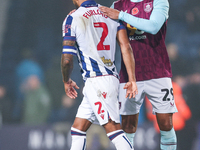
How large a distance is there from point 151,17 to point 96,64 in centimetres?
76

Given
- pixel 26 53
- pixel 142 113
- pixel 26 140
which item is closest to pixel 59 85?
pixel 26 53

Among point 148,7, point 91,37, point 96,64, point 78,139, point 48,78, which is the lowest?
point 78,139

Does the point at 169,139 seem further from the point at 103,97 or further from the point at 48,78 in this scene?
the point at 48,78

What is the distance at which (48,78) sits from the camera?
207 inches

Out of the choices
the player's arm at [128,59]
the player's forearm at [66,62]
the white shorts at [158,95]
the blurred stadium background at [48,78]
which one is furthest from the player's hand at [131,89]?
the blurred stadium background at [48,78]

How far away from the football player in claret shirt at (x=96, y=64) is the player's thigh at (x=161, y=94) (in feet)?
1.93

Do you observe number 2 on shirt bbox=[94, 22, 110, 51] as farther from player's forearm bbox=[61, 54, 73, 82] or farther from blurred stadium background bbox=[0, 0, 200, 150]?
blurred stadium background bbox=[0, 0, 200, 150]

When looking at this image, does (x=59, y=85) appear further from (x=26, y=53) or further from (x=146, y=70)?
(x=146, y=70)

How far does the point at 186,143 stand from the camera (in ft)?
15.5

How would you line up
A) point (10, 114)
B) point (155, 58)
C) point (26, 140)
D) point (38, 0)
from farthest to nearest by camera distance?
point (38, 0)
point (10, 114)
point (26, 140)
point (155, 58)

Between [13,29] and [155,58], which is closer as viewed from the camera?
[155,58]

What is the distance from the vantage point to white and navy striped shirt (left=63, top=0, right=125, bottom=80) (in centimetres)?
237

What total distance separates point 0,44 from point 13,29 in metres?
0.37

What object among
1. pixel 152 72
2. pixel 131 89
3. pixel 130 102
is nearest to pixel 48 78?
pixel 130 102
